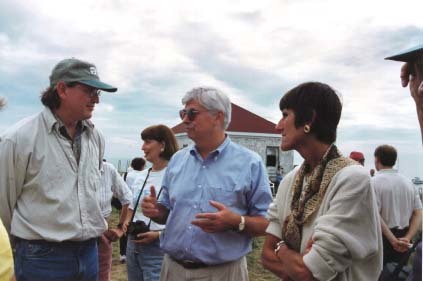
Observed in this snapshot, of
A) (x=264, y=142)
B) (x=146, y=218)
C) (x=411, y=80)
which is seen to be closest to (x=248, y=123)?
(x=264, y=142)

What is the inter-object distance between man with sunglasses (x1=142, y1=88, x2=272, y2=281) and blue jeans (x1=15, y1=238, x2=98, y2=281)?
54 centimetres

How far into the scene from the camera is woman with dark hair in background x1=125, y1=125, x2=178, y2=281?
3486 millimetres

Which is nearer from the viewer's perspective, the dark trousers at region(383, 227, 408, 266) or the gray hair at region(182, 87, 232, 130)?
the gray hair at region(182, 87, 232, 130)

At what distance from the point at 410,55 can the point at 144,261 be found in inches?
112

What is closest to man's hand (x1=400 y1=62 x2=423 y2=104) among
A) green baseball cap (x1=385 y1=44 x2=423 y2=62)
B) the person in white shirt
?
green baseball cap (x1=385 y1=44 x2=423 y2=62)

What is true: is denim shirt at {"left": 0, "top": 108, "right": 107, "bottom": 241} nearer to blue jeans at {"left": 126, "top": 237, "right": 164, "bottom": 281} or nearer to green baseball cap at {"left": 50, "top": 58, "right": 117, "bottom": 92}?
green baseball cap at {"left": 50, "top": 58, "right": 117, "bottom": 92}

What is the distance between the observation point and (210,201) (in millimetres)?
2396

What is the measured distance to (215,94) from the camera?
109 inches

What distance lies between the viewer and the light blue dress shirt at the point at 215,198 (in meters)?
2.49

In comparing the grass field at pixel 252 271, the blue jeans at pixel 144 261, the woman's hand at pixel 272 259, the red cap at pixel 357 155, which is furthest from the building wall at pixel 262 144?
the woman's hand at pixel 272 259

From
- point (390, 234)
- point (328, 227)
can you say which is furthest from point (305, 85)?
point (390, 234)

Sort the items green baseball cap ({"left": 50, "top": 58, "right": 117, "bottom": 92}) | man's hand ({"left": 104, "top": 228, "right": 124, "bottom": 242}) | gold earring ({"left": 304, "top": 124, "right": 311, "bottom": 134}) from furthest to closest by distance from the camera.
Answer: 1. man's hand ({"left": 104, "top": 228, "right": 124, "bottom": 242})
2. green baseball cap ({"left": 50, "top": 58, "right": 117, "bottom": 92})
3. gold earring ({"left": 304, "top": 124, "right": 311, "bottom": 134})

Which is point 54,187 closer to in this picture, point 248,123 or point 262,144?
point 262,144

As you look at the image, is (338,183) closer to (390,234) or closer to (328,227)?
(328,227)
